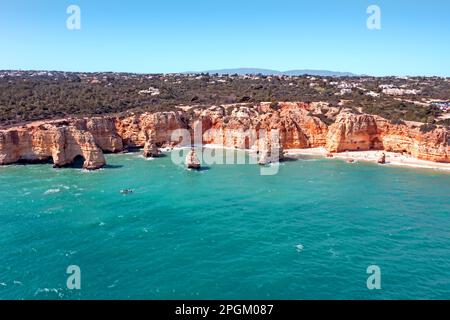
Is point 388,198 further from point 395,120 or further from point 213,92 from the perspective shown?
point 213,92

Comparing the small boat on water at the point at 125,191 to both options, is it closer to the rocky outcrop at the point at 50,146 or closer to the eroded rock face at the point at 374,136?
the rocky outcrop at the point at 50,146

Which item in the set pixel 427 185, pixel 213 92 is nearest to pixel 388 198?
pixel 427 185

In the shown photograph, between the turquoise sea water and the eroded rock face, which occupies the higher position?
the eroded rock face

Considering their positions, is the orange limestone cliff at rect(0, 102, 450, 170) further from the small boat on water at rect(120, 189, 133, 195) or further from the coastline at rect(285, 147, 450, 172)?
the small boat on water at rect(120, 189, 133, 195)

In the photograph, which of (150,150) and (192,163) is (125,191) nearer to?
(192,163)

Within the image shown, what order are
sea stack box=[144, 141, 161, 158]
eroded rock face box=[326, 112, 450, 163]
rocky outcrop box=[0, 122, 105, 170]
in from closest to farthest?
1. rocky outcrop box=[0, 122, 105, 170]
2. eroded rock face box=[326, 112, 450, 163]
3. sea stack box=[144, 141, 161, 158]

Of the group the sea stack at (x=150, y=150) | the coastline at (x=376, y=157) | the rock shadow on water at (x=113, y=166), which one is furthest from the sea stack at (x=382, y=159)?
the rock shadow on water at (x=113, y=166)

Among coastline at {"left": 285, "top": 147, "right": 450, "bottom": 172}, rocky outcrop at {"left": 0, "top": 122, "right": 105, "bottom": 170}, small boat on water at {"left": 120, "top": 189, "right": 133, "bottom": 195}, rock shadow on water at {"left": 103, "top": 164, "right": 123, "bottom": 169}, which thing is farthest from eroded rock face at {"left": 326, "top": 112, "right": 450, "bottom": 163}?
rocky outcrop at {"left": 0, "top": 122, "right": 105, "bottom": 170}
